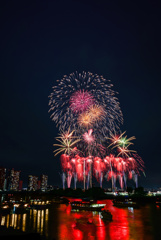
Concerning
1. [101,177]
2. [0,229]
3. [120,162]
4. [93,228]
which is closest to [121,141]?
[120,162]

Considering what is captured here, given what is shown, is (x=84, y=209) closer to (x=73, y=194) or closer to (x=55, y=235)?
(x=55, y=235)

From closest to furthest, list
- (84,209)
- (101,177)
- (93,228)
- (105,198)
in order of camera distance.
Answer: (93,228)
(84,209)
(101,177)
(105,198)

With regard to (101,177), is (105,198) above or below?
below

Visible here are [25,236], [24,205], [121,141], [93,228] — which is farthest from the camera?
[121,141]

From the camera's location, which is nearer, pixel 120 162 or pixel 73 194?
A: pixel 120 162

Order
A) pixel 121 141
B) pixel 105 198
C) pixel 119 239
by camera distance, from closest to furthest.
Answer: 1. pixel 119 239
2. pixel 121 141
3. pixel 105 198

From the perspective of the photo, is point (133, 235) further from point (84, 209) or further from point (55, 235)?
point (84, 209)

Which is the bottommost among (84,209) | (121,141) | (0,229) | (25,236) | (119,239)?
(84,209)

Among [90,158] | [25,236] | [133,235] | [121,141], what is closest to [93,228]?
[133,235]

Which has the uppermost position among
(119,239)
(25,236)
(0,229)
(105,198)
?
(25,236)
